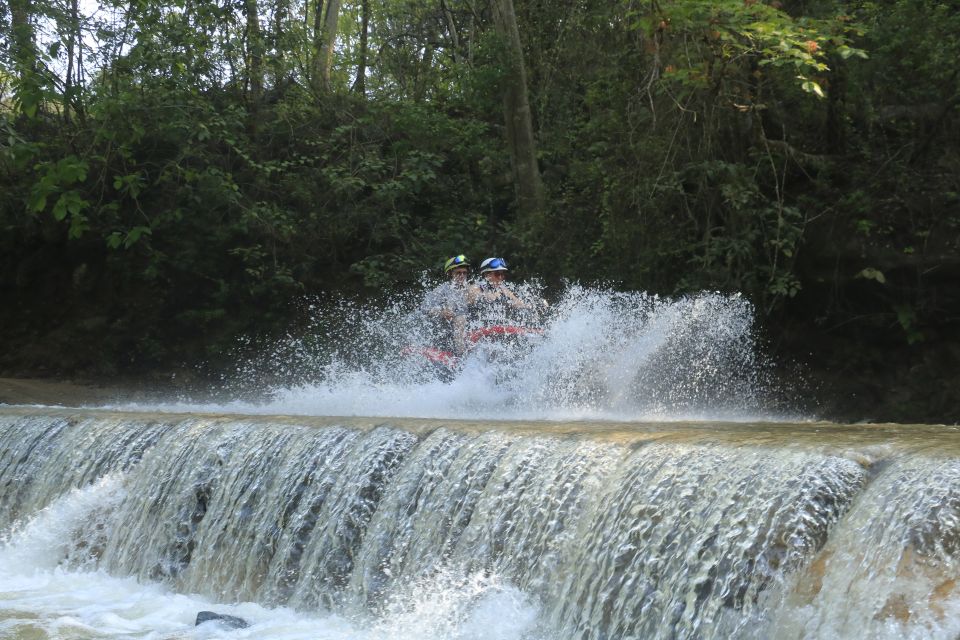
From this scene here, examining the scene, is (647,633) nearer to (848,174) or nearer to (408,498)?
(408,498)

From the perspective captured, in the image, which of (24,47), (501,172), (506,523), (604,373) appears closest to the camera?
(506,523)

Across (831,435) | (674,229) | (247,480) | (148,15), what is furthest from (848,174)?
(148,15)

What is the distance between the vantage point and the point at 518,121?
16969mm

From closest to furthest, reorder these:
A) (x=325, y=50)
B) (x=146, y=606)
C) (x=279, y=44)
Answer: (x=146, y=606), (x=279, y=44), (x=325, y=50)

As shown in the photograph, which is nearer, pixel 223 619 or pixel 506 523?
pixel 506 523

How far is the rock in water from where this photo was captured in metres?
6.58

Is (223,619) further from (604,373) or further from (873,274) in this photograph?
(873,274)

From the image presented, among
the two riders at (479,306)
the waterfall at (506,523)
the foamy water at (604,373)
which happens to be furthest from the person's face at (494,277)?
the waterfall at (506,523)

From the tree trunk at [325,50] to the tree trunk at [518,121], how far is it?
416 cm

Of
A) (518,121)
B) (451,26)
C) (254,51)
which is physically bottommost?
(518,121)

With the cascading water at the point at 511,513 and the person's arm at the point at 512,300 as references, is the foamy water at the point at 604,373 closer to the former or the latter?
the cascading water at the point at 511,513

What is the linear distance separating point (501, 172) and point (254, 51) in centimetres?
480

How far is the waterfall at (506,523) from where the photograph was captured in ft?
14.7

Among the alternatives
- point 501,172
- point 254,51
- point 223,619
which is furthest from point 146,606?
point 254,51
